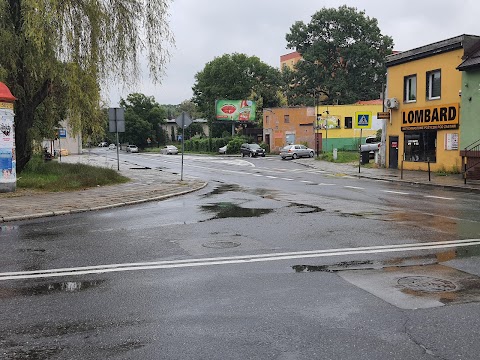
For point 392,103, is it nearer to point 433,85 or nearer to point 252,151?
point 433,85

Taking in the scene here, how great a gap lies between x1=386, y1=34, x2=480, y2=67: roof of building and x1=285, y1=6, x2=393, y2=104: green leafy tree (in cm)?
4580

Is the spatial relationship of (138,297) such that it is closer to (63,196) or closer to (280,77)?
(63,196)

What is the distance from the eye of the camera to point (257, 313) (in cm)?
482

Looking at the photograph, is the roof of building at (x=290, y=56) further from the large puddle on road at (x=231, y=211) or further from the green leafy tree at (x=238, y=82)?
the large puddle on road at (x=231, y=211)

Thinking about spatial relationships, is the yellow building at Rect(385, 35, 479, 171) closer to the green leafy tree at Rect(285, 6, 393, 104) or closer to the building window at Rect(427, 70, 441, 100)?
the building window at Rect(427, 70, 441, 100)

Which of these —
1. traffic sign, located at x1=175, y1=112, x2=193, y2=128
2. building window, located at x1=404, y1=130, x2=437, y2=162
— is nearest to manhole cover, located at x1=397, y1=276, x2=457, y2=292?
traffic sign, located at x1=175, y1=112, x2=193, y2=128

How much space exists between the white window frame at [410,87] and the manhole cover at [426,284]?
24.5 m

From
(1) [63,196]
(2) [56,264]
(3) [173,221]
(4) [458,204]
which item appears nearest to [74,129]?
(1) [63,196]

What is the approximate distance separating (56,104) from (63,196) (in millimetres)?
6199

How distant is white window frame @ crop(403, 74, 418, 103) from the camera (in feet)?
93.4

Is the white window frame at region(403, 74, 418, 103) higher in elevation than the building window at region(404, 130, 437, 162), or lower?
higher

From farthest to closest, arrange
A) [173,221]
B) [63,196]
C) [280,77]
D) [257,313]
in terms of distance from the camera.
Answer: [280,77], [63,196], [173,221], [257,313]

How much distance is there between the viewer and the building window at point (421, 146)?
26750 millimetres

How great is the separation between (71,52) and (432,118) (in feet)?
63.9
